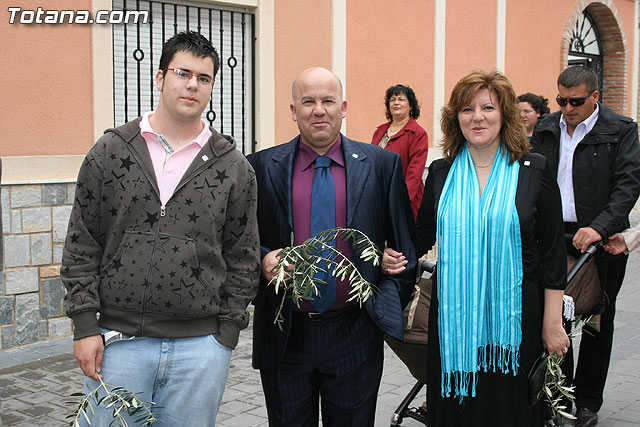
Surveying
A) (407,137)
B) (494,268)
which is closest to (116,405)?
(494,268)

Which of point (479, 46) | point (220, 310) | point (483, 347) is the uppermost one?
point (479, 46)

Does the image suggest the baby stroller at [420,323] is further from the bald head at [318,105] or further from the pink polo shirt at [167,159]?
the pink polo shirt at [167,159]

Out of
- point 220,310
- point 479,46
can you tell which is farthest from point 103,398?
point 479,46

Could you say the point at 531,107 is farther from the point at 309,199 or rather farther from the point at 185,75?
the point at 185,75

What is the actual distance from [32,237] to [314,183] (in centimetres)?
394

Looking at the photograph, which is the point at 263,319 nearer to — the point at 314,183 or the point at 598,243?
the point at 314,183

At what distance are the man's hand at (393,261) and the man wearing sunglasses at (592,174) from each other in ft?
5.52

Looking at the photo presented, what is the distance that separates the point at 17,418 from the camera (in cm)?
483

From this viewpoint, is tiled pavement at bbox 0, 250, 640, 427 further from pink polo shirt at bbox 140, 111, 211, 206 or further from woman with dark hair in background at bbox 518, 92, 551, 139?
pink polo shirt at bbox 140, 111, 211, 206

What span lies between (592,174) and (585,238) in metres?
0.54

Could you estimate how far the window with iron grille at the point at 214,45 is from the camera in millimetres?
7180

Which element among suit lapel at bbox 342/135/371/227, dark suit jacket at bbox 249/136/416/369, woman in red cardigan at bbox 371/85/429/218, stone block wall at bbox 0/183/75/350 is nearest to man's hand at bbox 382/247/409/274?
dark suit jacket at bbox 249/136/416/369

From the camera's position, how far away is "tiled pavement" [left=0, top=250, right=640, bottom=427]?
191 inches

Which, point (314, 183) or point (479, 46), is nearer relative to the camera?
point (314, 183)
